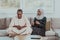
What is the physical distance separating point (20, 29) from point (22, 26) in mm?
165

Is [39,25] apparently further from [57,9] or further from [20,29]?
[57,9]

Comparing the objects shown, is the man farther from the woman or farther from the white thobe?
the woman

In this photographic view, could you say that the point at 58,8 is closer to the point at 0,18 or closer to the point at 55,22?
the point at 55,22

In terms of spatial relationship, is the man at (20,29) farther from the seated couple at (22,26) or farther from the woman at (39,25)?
the woman at (39,25)

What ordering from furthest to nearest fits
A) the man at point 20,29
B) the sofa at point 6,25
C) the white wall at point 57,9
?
the white wall at point 57,9, the sofa at point 6,25, the man at point 20,29

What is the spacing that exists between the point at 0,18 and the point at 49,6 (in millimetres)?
1731

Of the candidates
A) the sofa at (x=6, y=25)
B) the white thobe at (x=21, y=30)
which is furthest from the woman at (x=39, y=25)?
the white thobe at (x=21, y=30)

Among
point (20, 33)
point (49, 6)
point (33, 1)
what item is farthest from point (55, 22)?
point (20, 33)

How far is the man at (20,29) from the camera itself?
5.15 meters

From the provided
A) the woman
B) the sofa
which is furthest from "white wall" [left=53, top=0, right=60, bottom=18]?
the woman

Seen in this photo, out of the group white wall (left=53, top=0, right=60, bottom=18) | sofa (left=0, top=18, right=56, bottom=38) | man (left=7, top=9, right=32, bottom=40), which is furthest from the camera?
white wall (left=53, top=0, right=60, bottom=18)

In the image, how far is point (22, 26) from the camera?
17.7 ft

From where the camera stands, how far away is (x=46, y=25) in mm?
5664

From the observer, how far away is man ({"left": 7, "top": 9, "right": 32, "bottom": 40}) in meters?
5.15
